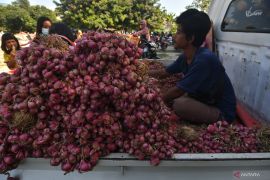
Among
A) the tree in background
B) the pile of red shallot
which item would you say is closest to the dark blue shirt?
the pile of red shallot

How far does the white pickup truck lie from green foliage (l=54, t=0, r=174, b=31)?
2781cm

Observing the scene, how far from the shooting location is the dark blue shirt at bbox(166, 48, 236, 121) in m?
2.88

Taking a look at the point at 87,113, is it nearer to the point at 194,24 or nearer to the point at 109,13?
the point at 194,24

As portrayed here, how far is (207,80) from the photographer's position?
2975 millimetres

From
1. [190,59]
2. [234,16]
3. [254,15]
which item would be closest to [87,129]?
[190,59]

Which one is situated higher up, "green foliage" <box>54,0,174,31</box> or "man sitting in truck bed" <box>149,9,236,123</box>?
"green foliage" <box>54,0,174,31</box>

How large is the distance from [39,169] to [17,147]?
0.19 meters

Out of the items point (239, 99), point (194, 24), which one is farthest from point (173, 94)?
point (239, 99)

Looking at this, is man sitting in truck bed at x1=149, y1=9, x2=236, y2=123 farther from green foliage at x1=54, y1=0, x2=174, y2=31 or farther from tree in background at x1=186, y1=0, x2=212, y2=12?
green foliage at x1=54, y1=0, x2=174, y2=31

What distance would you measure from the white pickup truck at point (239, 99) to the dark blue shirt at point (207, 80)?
0.33 meters

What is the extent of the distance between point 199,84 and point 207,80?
0.39ft

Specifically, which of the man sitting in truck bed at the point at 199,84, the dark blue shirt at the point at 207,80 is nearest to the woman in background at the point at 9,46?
the man sitting in truck bed at the point at 199,84

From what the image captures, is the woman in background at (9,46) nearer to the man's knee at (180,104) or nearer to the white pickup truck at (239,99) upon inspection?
the white pickup truck at (239,99)

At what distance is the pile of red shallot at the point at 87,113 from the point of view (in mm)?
2014
